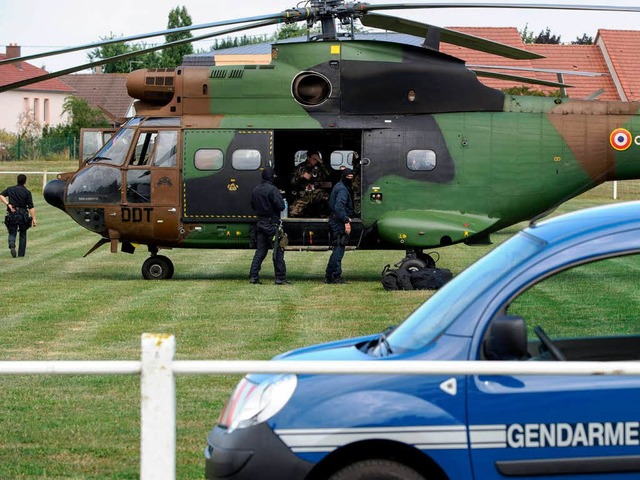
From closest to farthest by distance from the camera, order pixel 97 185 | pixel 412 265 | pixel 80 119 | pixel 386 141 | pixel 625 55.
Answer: pixel 412 265, pixel 386 141, pixel 97 185, pixel 625 55, pixel 80 119

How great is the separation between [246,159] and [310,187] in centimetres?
148

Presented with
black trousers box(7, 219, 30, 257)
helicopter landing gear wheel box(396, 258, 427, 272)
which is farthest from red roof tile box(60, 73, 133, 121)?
helicopter landing gear wheel box(396, 258, 427, 272)

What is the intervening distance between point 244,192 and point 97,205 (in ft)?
8.21

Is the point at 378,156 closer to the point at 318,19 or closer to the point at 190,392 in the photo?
the point at 318,19

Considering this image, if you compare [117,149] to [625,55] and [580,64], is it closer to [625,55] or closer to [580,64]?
[580,64]

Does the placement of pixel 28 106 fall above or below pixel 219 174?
above

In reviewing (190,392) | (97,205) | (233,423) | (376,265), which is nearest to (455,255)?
(376,265)

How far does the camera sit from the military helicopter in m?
20.0

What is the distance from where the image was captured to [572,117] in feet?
66.1

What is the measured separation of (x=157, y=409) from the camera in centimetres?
508

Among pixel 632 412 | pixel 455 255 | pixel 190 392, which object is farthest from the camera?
pixel 455 255

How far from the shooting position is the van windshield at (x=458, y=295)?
19.0ft

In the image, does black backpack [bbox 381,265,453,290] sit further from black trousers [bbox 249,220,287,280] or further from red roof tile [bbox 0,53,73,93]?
red roof tile [bbox 0,53,73,93]

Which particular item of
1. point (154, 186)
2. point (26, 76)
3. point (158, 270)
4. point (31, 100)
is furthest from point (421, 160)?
point (31, 100)
